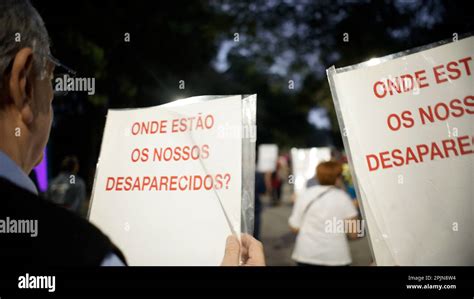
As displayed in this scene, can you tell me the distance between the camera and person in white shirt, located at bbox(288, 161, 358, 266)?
3930 millimetres

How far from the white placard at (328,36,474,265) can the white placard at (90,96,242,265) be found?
24.0 inches

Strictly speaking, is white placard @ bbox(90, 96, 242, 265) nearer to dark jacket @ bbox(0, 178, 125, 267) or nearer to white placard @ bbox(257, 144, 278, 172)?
dark jacket @ bbox(0, 178, 125, 267)

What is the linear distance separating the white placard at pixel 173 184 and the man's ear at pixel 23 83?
116cm

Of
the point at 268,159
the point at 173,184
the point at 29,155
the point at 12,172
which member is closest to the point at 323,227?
the point at 173,184

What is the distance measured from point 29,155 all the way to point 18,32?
308 mm

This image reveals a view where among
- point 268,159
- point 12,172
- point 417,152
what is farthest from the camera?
point 268,159

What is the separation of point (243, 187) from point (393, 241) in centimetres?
72

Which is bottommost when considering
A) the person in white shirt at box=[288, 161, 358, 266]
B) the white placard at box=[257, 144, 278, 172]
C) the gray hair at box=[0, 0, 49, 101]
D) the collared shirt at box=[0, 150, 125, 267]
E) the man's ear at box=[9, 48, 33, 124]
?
the person in white shirt at box=[288, 161, 358, 266]

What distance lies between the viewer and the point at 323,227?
3973 mm

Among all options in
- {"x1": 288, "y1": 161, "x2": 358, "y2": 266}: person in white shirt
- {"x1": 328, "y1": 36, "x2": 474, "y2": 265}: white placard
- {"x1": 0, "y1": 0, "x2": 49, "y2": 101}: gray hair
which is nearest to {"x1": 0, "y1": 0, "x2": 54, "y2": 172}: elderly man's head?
{"x1": 0, "y1": 0, "x2": 49, "y2": 101}: gray hair

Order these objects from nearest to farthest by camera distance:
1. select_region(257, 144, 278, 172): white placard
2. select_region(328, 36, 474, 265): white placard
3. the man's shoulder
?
1. the man's shoulder
2. select_region(328, 36, 474, 265): white placard
3. select_region(257, 144, 278, 172): white placard

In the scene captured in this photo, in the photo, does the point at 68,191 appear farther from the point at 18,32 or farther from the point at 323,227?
the point at 18,32

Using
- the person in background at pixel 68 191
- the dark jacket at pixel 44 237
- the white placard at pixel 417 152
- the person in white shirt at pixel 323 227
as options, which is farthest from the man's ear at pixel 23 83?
the person in background at pixel 68 191

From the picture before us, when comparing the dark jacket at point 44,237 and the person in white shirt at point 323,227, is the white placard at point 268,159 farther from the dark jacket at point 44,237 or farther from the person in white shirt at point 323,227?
the dark jacket at point 44,237
